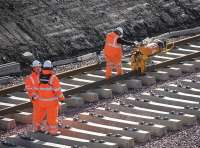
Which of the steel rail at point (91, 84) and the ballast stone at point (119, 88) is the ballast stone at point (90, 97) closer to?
the steel rail at point (91, 84)

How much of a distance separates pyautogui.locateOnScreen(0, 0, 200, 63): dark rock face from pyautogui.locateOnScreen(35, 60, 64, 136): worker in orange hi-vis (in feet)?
16.8

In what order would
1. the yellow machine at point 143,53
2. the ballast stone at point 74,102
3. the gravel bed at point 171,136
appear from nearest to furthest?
the gravel bed at point 171,136 → the ballast stone at point 74,102 → the yellow machine at point 143,53

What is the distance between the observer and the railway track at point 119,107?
12.6 m

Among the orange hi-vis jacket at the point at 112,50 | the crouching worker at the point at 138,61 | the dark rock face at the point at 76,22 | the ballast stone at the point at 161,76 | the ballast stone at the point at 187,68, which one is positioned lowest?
the ballast stone at the point at 161,76

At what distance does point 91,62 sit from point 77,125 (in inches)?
186

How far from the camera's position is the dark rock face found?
60.8ft

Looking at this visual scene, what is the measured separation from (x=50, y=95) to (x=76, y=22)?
784cm

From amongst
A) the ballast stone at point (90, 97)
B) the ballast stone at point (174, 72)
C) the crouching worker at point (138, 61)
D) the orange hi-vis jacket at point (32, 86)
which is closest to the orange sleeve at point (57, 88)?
the orange hi-vis jacket at point (32, 86)

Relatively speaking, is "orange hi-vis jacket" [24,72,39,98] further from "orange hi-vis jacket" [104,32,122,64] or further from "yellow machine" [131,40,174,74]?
"yellow machine" [131,40,174,74]

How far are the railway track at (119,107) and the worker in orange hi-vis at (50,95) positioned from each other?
0.97ft

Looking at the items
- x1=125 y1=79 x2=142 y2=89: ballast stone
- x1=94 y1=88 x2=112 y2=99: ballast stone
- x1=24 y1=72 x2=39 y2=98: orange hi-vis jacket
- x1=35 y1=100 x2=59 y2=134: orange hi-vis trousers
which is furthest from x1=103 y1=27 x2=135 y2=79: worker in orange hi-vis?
x1=35 y1=100 x2=59 y2=134: orange hi-vis trousers

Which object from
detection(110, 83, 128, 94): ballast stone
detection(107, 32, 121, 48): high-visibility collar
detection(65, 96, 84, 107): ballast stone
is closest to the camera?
detection(65, 96, 84, 107): ballast stone

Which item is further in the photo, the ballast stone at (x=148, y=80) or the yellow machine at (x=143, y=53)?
the yellow machine at (x=143, y=53)

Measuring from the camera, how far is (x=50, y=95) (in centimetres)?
1253
